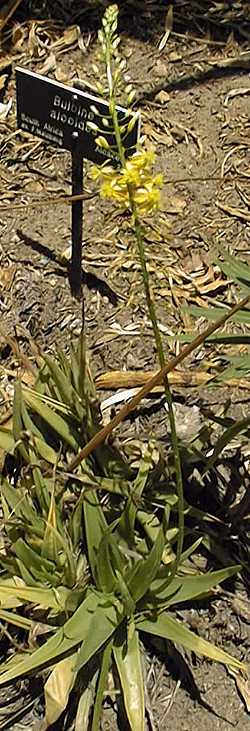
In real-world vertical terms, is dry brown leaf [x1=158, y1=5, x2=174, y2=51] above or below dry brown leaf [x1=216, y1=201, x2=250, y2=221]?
above

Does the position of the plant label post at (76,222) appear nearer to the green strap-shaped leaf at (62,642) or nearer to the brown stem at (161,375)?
the brown stem at (161,375)

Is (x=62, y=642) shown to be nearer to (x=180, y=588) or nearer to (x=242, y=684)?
(x=180, y=588)

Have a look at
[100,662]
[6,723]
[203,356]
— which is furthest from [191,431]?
[6,723]

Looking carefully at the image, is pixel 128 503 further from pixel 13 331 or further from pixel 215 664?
pixel 13 331

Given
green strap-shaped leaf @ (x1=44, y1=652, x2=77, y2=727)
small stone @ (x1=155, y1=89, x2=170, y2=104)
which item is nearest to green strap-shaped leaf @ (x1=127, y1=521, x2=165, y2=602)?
A: green strap-shaped leaf @ (x1=44, y1=652, x2=77, y2=727)

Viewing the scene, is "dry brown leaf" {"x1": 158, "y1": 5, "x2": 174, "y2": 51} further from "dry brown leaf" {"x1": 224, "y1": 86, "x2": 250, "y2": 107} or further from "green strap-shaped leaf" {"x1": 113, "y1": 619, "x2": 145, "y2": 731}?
"green strap-shaped leaf" {"x1": 113, "y1": 619, "x2": 145, "y2": 731}

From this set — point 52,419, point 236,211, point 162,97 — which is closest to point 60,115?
point 236,211
